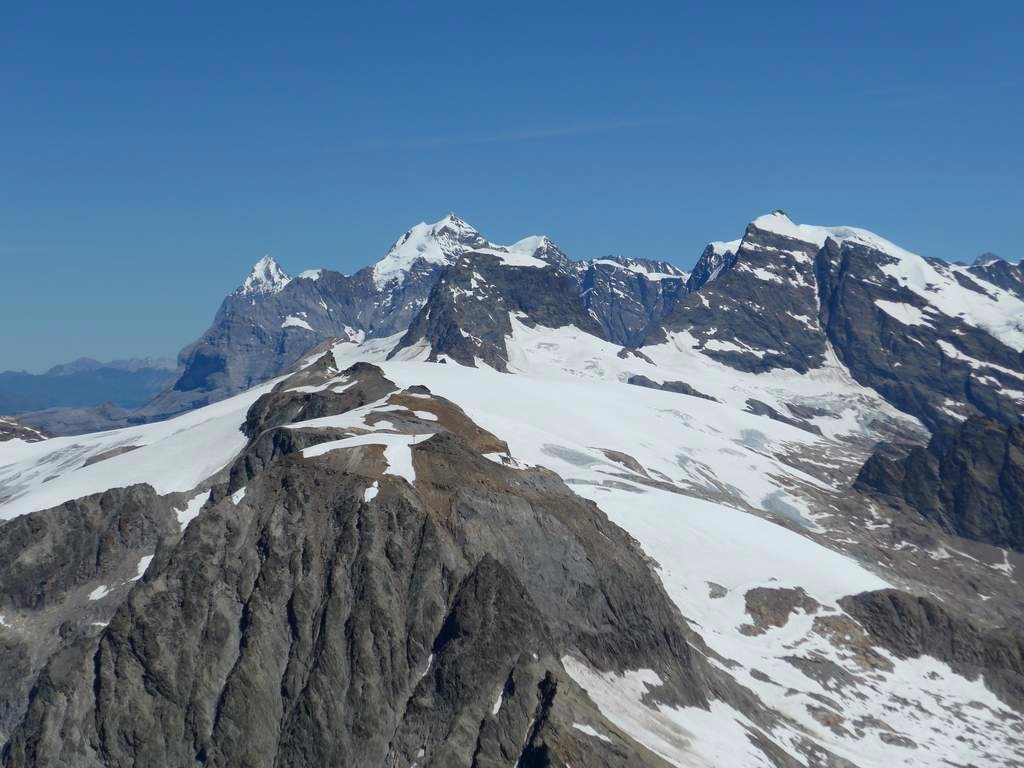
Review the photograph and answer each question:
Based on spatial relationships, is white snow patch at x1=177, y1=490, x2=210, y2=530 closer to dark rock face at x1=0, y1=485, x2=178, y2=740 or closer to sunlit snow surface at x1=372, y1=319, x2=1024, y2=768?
dark rock face at x1=0, y1=485, x2=178, y2=740

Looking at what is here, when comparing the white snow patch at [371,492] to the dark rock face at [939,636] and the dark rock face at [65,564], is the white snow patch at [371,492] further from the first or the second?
the dark rock face at [939,636]

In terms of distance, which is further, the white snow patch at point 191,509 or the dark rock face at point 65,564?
the white snow patch at point 191,509

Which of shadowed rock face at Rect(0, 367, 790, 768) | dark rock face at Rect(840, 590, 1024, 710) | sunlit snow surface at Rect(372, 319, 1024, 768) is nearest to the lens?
shadowed rock face at Rect(0, 367, 790, 768)

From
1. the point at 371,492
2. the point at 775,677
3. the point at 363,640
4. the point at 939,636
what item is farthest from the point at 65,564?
the point at 939,636

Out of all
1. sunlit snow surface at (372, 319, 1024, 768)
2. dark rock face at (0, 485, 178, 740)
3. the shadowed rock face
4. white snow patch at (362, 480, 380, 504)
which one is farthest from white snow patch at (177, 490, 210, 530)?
sunlit snow surface at (372, 319, 1024, 768)

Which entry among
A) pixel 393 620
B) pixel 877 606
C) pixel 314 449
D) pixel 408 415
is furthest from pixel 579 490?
pixel 393 620

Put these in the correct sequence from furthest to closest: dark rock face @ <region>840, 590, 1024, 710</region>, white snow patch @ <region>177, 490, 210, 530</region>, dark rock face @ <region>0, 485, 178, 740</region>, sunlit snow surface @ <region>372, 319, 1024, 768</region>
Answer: dark rock face @ <region>840, 590, 1024, 710</region>, white snow patch @ <region>177, 490, 210, 530</region>, dark rock face @ <region>0, 485, 178, 740</region>, sunlit snow surface @ <region>372, 319, 1024, 768</region>

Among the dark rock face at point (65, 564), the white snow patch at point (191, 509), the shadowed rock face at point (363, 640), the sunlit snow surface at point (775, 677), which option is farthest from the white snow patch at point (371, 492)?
the white snow patch at point (191, 509)
